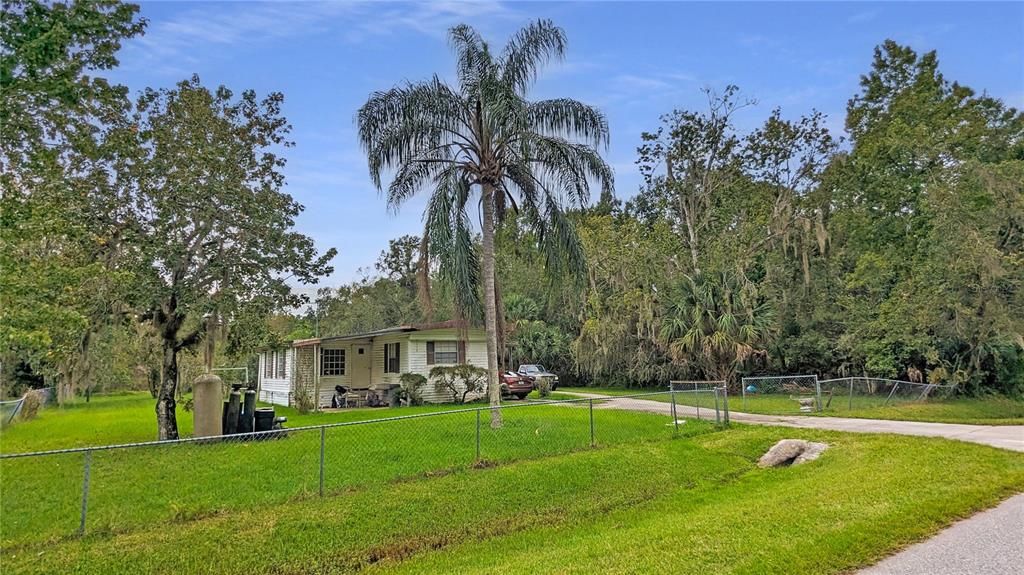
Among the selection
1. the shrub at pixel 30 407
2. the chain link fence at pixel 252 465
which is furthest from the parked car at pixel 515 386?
the shrub at pixel 30 407

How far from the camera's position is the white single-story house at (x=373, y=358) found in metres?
18.1

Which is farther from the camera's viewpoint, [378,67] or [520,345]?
[520,345]

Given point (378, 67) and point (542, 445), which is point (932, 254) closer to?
point (542, 445)

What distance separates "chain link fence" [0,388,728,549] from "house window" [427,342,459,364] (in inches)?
254

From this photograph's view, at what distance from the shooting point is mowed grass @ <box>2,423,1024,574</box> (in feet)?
14.2

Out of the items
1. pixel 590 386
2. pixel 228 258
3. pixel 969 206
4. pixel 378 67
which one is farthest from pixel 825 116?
pixel 228 258

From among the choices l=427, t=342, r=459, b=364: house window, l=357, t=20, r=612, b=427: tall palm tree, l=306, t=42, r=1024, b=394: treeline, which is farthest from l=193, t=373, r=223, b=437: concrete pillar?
l=427, t=342, r=459, b=364: house window

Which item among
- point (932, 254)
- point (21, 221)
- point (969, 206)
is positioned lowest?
point (21, 221)

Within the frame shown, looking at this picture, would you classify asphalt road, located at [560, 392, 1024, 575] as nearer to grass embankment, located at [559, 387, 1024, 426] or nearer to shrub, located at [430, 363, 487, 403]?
grass embankment, located at [559, 387, 1024, 426]

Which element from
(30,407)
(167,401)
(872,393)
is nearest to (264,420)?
(167,401)

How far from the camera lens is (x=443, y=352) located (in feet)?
61.6

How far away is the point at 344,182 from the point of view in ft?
43.9

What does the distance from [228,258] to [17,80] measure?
5.99 meters

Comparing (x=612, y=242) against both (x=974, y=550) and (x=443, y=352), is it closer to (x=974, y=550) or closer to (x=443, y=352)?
(x=443, y=352)
